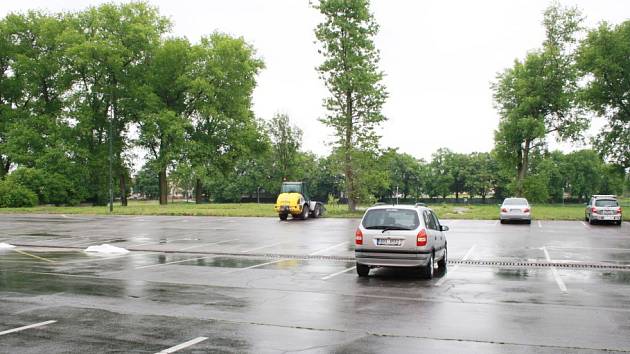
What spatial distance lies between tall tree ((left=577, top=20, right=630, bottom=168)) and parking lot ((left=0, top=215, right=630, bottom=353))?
90.2ft

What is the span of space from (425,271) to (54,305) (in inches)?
306

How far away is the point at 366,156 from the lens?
45.2m

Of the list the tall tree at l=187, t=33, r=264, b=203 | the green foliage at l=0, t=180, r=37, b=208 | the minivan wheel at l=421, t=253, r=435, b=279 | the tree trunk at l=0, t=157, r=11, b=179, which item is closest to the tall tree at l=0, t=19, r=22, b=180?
the tree trunk at l=0, t=157, r=11, b=179

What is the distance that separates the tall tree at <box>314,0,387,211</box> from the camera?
45.4 metres

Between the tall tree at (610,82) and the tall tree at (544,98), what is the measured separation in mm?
15540

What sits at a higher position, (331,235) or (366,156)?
(366,156)

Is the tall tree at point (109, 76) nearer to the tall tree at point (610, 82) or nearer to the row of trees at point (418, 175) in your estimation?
the row of trees at point (418, 175)

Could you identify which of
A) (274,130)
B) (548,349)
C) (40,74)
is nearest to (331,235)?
(548,349)

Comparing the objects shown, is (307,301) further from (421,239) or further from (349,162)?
(349,162)

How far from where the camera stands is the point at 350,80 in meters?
45.1

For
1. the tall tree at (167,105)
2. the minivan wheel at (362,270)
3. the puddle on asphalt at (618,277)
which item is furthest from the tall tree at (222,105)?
the puddle on asphalt at (618,277)

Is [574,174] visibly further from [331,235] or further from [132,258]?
[132,258]

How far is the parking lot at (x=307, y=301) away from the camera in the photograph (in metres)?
7.40

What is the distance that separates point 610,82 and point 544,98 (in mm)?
21572
